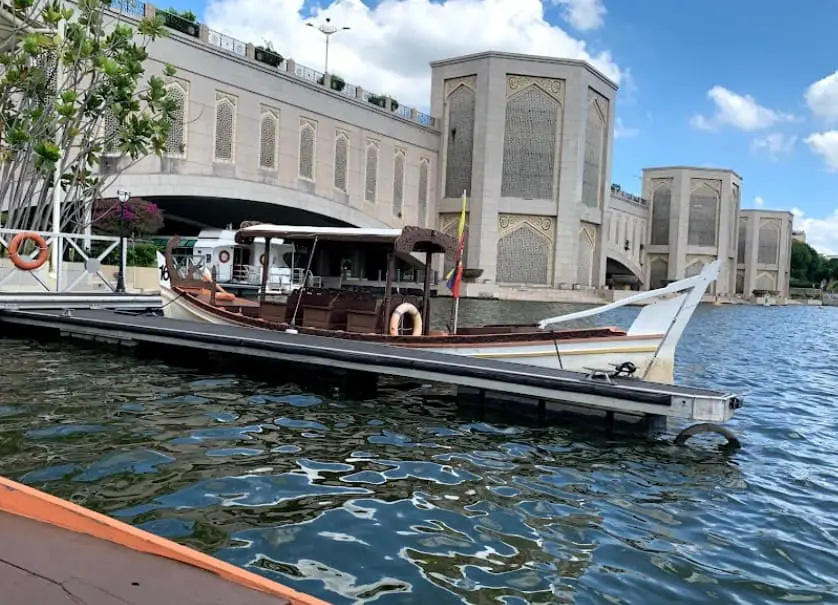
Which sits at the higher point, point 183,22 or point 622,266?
point 183,22

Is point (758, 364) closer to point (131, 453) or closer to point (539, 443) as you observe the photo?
point (539, 443)

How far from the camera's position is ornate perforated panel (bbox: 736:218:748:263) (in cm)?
9456

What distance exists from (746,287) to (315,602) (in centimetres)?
9996

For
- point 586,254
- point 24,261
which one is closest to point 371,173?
point 586,254

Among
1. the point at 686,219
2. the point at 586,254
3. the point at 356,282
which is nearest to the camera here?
the point at 356,282

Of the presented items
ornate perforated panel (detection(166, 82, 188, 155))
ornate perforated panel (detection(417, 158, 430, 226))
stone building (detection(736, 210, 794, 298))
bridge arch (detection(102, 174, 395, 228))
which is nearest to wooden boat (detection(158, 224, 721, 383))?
bridge arch (detection(102, 174, 395, 228))

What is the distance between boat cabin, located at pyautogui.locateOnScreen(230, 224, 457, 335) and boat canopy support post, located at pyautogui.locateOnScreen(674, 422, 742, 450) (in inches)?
183

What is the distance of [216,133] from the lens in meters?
35.5

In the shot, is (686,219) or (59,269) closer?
(59,269)

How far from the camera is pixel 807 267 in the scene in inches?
4476

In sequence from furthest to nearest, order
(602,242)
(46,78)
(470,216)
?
(602,242)
(470,216)
(46,78)

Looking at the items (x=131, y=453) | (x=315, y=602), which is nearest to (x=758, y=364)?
(x=131, y=453)

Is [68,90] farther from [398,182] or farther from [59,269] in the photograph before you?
[398,182]

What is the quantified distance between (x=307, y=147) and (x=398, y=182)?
9.29m
